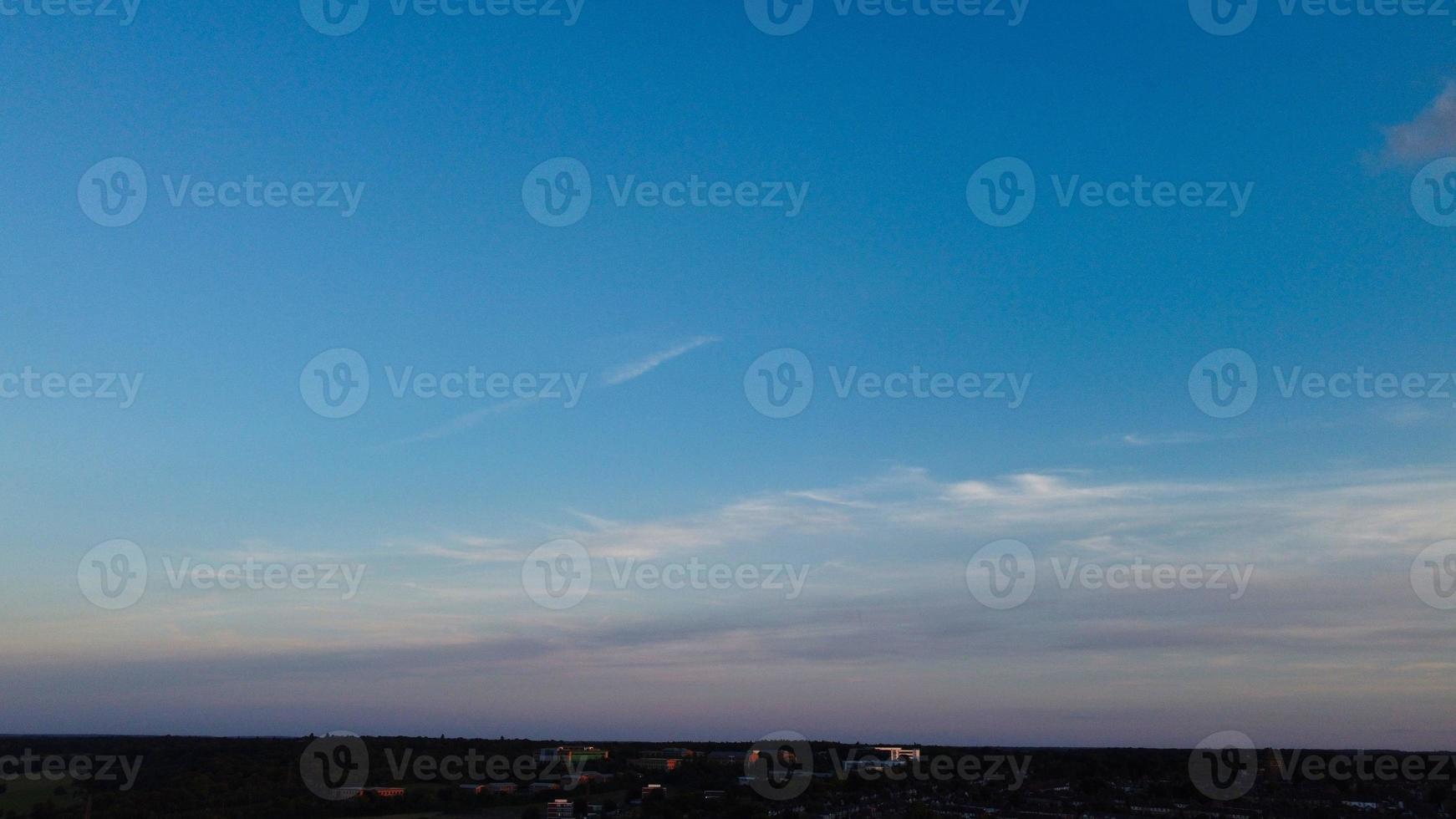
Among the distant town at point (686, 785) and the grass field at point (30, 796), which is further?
the grass field at point (30, 796)

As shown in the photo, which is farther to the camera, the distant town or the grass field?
the grass field

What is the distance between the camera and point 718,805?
240 ft

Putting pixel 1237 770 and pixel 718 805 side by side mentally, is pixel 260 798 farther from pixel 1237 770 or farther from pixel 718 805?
pixel 1237 770

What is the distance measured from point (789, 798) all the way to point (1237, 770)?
178ft

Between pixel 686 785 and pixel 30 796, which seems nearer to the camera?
pixel 30 796

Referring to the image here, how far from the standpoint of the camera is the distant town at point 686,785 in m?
74.6

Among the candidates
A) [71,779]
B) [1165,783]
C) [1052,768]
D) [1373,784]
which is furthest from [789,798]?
[71,779]

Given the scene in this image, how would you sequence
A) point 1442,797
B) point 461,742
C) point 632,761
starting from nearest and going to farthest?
point 1442,797 < point 632,761 < point 461,742

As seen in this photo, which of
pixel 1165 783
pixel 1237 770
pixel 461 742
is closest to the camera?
pixel 1165 783

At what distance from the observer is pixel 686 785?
94188mm

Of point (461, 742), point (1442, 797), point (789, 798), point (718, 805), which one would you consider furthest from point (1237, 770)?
point (461, 742)

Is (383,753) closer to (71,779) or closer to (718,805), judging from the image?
(71,779)

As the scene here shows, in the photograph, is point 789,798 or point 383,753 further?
point 383,753

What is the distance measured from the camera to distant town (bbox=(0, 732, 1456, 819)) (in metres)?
74.6
